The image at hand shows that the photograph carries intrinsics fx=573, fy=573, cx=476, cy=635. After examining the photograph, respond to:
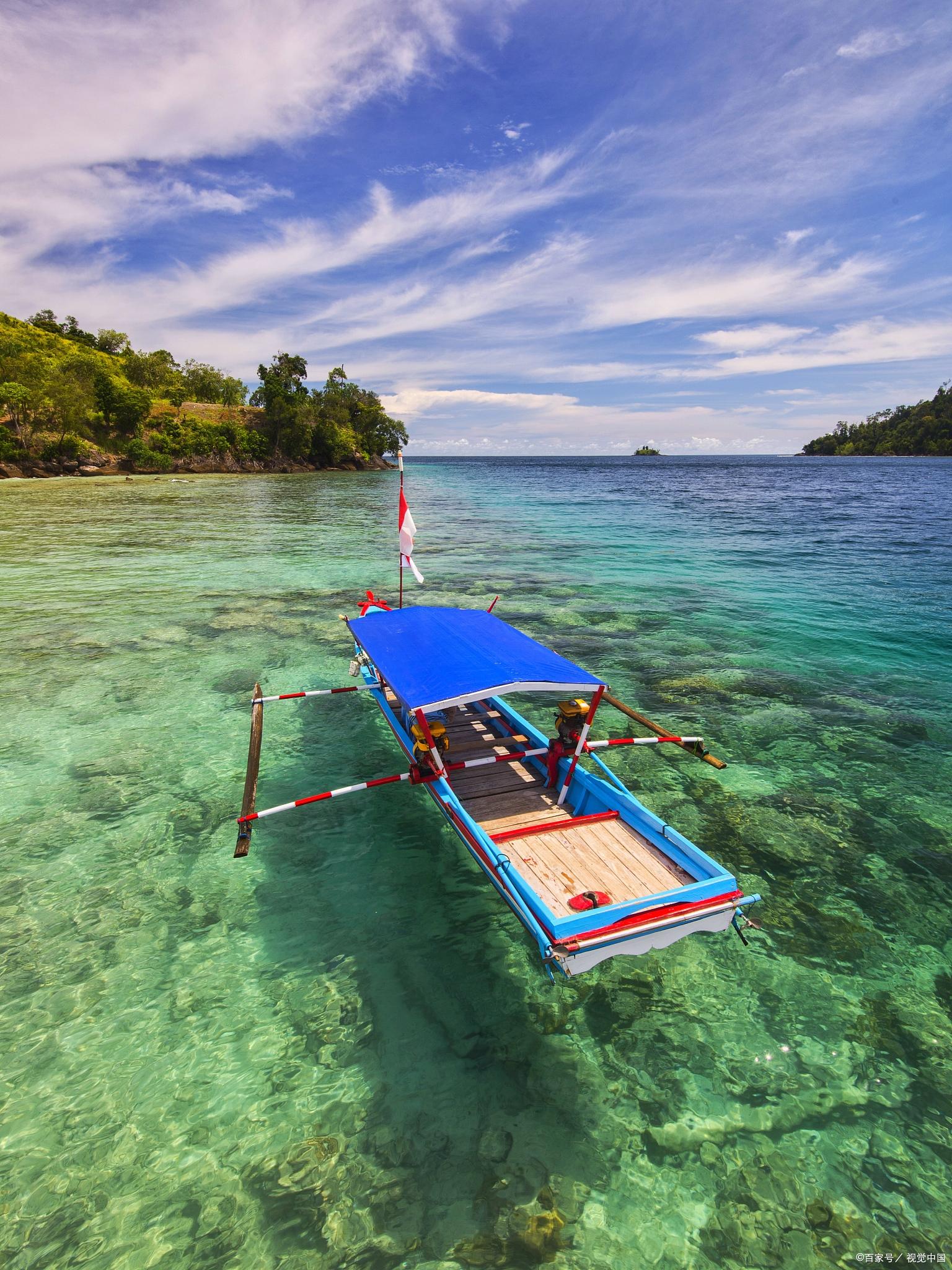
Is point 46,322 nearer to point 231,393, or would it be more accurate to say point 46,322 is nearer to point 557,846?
point 231,393

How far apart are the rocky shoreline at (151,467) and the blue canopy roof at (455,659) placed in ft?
287

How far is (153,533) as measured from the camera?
3878cm

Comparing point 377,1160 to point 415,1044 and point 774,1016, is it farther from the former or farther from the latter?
point 774,1016

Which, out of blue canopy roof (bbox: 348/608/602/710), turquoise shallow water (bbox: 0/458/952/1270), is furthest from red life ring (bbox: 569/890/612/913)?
blue canopy roof (bbox: 348/608/602/710)

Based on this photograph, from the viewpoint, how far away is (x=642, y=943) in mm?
6043

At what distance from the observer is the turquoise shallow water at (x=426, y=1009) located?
4.98 meters

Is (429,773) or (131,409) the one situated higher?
(131,409)

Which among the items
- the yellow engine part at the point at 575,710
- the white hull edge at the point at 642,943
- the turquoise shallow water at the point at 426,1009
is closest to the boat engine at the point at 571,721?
the yellow engine part at the point at 575,710

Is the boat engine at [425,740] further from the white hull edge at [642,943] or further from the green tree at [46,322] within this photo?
the green tree at [46,322]

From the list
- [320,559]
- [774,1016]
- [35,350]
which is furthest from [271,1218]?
[35,350]

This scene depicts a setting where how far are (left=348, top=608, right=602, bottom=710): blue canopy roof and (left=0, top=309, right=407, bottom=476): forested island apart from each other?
Answer: 86.4 meters

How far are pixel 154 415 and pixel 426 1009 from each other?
119m

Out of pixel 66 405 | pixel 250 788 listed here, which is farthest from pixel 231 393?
pixel 250 788

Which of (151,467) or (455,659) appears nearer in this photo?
(455,659)
